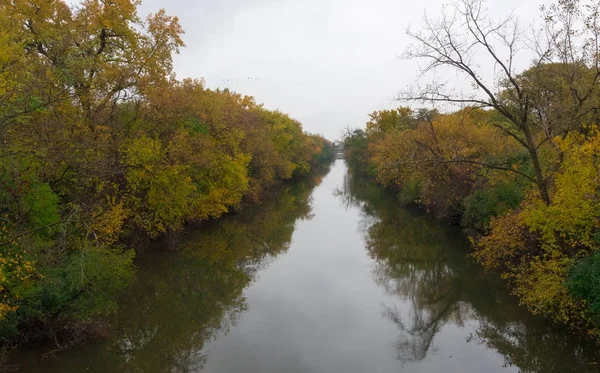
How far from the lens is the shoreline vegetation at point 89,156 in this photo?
415 inches

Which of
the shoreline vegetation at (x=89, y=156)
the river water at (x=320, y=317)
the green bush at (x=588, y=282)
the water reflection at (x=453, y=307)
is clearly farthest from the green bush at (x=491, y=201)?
the shoreline vegetation at (x=89, y=156)

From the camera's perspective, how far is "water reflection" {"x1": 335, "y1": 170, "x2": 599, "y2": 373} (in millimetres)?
11711

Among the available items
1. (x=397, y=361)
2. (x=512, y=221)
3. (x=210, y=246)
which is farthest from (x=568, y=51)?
(x=210, y=246)

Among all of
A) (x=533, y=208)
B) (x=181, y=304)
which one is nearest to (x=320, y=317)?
(x=181, y=304)

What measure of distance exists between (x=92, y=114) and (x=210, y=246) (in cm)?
988

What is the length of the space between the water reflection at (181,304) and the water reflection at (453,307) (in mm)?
5693

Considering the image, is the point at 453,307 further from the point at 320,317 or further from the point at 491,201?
the point at 491,201

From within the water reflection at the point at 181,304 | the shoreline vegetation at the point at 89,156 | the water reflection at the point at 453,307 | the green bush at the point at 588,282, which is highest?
the shoreline vegetation at the point at 89,156

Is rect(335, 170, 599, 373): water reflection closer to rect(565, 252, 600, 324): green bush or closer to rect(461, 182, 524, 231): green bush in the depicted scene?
rect(565, 252, 600, 324): green bush

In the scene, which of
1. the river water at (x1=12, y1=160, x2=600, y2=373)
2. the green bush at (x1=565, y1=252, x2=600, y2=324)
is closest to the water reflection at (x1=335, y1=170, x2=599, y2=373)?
the river water at (x1=12, y1=160, x2=600, y2=373)

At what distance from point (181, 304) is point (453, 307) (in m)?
9.91

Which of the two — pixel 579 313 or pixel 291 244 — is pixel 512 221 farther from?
pixel 291 244

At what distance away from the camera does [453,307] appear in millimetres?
15469

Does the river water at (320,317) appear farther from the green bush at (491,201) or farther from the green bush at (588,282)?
the green bush at (491,201)
